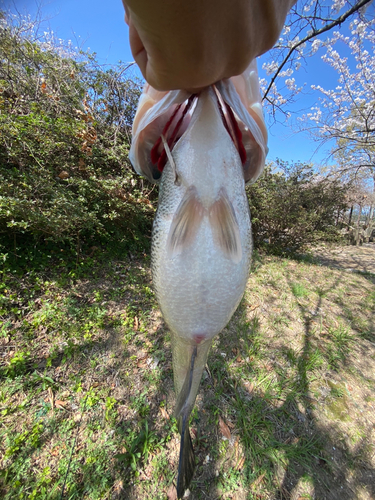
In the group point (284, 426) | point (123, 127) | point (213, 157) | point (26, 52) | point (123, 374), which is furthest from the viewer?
point (123, 127)

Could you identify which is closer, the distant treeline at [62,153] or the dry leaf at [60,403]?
the dry leaf at [60,403]

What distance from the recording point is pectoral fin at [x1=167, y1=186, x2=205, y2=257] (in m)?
0.70

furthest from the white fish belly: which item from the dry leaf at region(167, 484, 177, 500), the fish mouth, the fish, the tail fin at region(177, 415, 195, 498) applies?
the dry leaf at region(167, 484, 177, 500)

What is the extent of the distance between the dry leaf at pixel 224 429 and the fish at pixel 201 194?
2.24m

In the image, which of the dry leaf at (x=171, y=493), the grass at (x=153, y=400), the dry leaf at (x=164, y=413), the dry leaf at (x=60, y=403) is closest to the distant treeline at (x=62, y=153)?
the grass at (x=153, y=400)

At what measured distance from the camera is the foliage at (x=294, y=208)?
22.2ft

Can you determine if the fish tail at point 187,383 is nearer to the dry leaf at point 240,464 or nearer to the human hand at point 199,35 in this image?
the human hand at point 199,35

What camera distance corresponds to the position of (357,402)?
9.27 feet

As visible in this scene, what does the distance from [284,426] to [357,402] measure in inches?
47.4

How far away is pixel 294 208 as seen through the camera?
698 cm

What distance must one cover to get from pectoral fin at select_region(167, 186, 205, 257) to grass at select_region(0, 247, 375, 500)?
2.45 metres

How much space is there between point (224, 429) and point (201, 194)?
2742 millimetres

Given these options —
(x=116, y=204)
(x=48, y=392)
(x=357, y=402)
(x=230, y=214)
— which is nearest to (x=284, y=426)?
(x=357, y=402)

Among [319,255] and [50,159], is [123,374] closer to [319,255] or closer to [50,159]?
[50,159]
